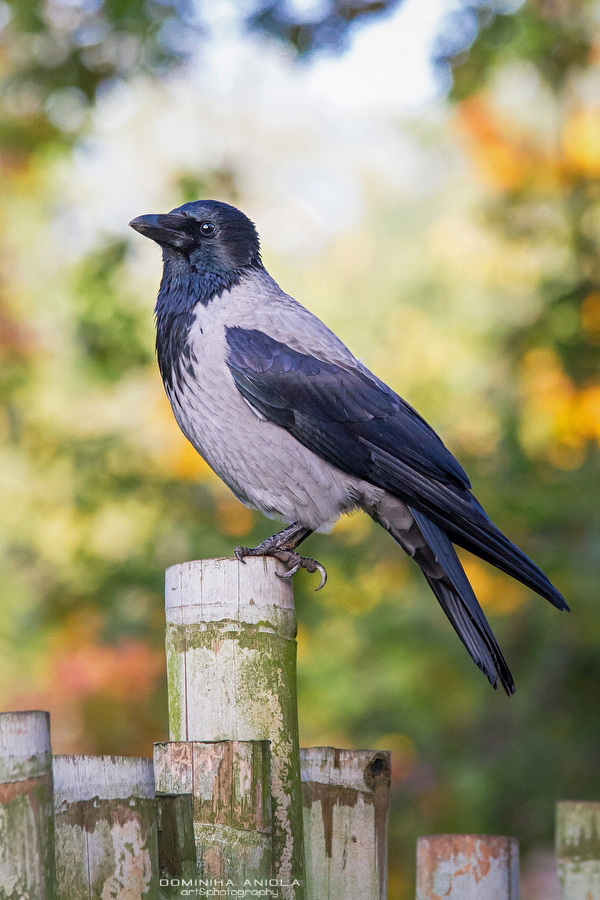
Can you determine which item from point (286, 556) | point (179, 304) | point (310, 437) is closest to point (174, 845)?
point (286, 556)

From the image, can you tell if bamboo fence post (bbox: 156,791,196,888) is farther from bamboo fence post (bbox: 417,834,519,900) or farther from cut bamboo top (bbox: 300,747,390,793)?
bamboo fence post (bbox: 417,834,519,900)

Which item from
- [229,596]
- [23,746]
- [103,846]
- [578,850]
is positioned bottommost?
[578,850]

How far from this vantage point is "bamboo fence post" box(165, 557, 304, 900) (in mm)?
2359

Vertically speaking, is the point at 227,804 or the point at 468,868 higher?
the point at 227,804

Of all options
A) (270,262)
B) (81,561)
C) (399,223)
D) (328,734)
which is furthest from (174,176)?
(399,223)

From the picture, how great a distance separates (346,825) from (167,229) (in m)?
2.39

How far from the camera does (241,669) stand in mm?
2408

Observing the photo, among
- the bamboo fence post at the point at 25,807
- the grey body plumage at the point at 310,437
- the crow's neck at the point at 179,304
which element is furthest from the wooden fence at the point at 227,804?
the crow's neck at the point at 179,304

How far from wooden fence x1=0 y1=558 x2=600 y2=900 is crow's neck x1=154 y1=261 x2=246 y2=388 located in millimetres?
1158

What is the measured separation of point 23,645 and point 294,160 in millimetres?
7738

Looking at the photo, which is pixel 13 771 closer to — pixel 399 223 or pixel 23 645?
pixel 23 645

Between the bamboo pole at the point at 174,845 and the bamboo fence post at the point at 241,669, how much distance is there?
0.26 meters

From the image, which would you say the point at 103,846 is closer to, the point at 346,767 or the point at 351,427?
the point at 346,767

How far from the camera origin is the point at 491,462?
6.75m
